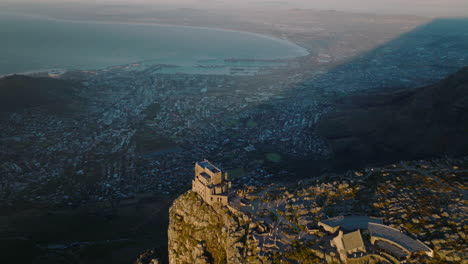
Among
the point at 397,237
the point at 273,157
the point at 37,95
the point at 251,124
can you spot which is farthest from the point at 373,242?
the point at 37,95

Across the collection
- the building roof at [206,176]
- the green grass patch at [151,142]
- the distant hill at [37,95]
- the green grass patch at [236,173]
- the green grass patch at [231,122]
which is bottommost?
the green grass patch at [236,173]

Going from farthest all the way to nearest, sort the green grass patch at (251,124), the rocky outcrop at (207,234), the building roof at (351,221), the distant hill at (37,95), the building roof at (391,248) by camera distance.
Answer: the distant hill at (37,95) → the green grass patch at (251,124) → the rocky outcrop at (207,234) → the building roof at (351,221) → the building roof at (391,248)

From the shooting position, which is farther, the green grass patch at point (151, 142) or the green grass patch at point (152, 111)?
the green grass patch at point (152, 111)

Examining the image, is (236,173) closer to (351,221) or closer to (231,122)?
(231,122)

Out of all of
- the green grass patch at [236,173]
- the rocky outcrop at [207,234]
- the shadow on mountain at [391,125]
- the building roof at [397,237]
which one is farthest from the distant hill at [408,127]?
the rocky outcrop at [207,234]

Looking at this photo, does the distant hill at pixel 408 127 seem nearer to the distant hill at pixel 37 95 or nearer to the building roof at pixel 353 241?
the building roof at pixel 353 241

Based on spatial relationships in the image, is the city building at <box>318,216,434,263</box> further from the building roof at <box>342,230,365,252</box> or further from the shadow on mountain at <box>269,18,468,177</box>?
the shadow on mountain at <box>269,18,468,177</box>
